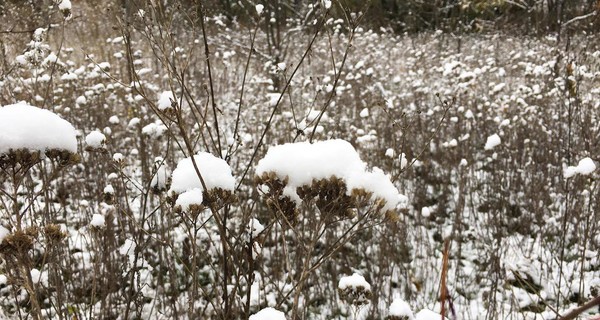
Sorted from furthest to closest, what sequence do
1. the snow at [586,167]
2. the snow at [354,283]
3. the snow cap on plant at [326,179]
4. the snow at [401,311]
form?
the snow at [586,167] < the snow at [354,283] < the snow at [401,311] < the snow cap on plant at [326,179]

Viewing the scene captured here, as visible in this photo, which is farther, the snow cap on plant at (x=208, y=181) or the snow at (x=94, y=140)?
the snow at (x=94, y=140)

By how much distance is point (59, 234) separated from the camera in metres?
1.60

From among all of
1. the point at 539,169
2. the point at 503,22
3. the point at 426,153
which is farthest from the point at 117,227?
the point at 503,22

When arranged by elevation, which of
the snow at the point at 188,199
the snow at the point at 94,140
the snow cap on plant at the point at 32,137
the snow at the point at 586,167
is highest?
the snow at the point at 586,167

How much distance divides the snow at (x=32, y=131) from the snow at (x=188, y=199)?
45 centimetres

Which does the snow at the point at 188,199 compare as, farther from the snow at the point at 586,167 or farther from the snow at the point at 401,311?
the snow at the point at 586,167

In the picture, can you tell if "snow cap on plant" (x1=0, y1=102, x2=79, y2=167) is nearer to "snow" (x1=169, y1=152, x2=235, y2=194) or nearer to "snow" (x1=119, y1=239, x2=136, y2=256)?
"snow" (x1=169, y1=152, x2=235, y2=194)

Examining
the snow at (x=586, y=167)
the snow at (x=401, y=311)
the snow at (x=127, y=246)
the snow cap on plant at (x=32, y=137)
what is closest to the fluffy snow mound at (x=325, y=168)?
the snow at (x=401, y=311)

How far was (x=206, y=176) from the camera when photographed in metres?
1.43

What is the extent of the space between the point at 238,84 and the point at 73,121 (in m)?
3.77

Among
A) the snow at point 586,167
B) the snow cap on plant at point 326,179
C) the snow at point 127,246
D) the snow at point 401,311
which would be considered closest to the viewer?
the snow cap on plant at point 326,179

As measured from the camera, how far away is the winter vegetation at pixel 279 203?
1.40 metres

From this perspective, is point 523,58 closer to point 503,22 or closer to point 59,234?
point 503,22

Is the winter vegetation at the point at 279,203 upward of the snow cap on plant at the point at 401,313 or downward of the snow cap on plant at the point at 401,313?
upward
